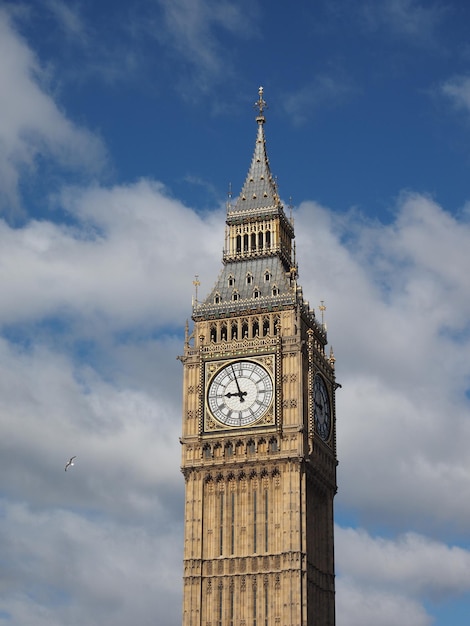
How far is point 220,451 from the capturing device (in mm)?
113125

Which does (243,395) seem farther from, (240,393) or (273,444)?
(273,444)

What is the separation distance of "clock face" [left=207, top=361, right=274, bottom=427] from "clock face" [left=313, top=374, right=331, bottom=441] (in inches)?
194

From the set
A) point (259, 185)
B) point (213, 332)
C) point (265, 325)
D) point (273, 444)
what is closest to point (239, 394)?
point (273, 444)

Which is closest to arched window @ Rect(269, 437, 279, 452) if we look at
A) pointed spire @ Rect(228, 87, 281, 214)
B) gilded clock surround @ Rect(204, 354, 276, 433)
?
gilded clock surround @ Rect(204, 354, 276, 433)

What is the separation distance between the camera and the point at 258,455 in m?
A: 112

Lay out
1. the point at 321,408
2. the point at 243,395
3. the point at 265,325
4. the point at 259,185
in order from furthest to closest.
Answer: the point at 259,185 < the point at 265,325 < the point at 321,408 < the point at 243,395

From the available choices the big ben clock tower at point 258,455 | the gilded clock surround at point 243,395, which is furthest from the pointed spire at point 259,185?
the gilded clock surround at point 243,395

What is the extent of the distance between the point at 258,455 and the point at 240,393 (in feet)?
19.7

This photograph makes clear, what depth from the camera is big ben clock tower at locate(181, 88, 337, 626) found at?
355 ft

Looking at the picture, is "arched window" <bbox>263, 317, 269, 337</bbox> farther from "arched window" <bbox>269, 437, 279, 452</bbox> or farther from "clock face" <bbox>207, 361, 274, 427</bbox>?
"arched window" <bbox>269, 437, 279, 452</bbox>

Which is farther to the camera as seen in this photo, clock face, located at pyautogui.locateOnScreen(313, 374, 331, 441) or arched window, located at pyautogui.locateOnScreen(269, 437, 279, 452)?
clock face, located at pyautogui.locateOnScreen(313, 374, 331, 441)

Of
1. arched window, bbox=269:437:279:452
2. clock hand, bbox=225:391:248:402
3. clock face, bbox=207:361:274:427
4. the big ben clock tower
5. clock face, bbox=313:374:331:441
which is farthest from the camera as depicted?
clock face, bbox=313:374:331:441

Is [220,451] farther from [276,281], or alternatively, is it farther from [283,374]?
[276,281]

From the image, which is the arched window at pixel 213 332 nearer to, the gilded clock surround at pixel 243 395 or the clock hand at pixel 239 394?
the gilded clock surround at pixel 243 395
